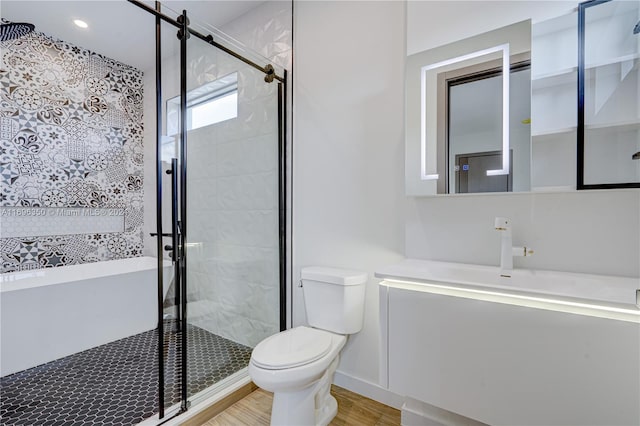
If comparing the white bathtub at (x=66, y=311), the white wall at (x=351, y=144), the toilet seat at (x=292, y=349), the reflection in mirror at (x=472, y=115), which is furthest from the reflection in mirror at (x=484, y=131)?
the white bathtub at (x=66, y=311)

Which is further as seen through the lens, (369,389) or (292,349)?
(369,389)

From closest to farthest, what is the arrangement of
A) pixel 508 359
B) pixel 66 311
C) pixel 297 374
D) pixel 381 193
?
pixel 508 359, pixel 297 374, pixel 381 193, pixel 66 311

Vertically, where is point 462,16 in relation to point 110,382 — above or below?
above

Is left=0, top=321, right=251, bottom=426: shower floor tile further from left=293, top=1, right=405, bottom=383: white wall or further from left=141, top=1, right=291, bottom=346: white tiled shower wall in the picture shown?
left=293, top=1, right=405, bottom=383: white wall

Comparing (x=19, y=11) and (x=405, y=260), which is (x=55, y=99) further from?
(x=405, y=260)

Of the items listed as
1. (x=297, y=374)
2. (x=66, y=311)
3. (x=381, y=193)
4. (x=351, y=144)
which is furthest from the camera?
(x=66, y=311)

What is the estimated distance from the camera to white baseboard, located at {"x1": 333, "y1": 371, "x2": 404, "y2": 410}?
1700mm

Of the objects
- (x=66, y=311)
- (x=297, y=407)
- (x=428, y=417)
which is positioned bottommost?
(x=428, y=417)

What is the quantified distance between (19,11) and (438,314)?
381 cm

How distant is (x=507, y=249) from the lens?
1311 millimetres

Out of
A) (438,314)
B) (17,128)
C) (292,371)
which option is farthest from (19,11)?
(438,314)

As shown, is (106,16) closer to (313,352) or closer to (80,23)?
(80,23)

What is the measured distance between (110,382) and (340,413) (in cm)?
146

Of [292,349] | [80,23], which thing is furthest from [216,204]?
[80,23]
